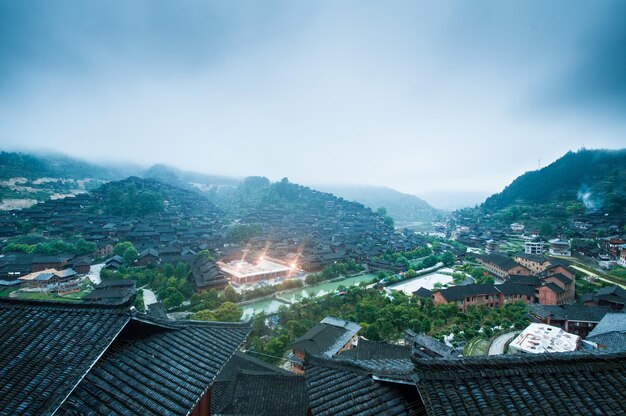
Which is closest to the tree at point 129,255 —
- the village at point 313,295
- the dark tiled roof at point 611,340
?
the village at point 313,295

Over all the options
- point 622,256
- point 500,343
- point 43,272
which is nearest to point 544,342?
point 500,343

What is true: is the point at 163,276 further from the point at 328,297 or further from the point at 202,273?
the point at 328,297

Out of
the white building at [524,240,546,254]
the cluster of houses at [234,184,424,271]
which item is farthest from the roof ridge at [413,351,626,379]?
the white building at [524,240,546,254]

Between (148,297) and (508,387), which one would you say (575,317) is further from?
(148,297)

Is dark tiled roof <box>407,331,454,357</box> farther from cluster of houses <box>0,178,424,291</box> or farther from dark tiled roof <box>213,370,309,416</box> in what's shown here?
cluster of houses <box>0,178,424,291</box>

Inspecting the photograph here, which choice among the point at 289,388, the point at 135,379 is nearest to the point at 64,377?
the point at 135,379
